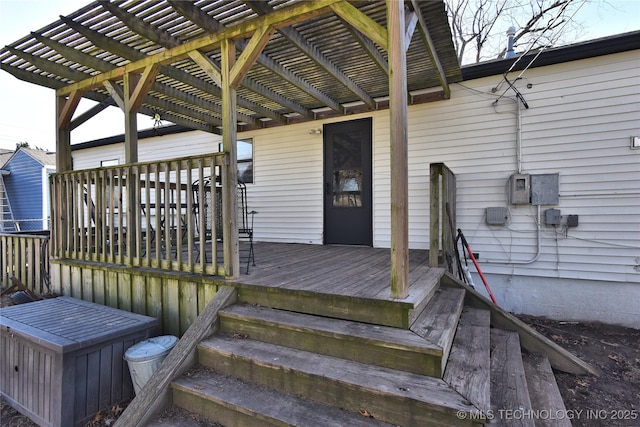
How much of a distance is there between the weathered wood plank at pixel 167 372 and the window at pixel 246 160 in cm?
393

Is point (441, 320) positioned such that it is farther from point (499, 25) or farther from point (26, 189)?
point (26, 189)

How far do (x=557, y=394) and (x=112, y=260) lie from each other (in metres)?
4.20

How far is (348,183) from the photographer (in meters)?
5.30

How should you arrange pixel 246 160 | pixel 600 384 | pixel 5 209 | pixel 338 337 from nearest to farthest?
pixel 338 337 < pixel 600 384 < pixel 246 160 < pixel 5 209

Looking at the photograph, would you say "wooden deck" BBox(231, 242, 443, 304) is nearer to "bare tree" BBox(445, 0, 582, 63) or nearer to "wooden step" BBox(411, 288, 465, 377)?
"wooden step" BBox(411, 288, 465, 377)

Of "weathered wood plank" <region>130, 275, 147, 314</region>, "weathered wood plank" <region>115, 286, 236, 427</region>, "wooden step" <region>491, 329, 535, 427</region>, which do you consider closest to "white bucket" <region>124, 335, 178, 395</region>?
"weathered wood plank" <region>115, 286, 236, 427</region>

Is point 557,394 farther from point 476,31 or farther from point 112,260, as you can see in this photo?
point 476,31

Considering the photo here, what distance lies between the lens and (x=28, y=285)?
4.79 m

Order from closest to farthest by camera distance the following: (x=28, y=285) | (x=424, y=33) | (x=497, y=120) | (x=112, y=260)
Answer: (x=424, y=33)
(x=112, y=260)
(x=497, y=120)
(x=28, y=285)

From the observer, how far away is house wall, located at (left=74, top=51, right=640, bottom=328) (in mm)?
3682

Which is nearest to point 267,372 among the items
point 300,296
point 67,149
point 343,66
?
point 300,296

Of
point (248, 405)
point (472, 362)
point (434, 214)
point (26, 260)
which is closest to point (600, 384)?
point (472, 362)

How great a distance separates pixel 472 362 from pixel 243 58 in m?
2.90

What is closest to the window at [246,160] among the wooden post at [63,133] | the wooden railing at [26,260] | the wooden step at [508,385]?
the wooden post at [63,133]
